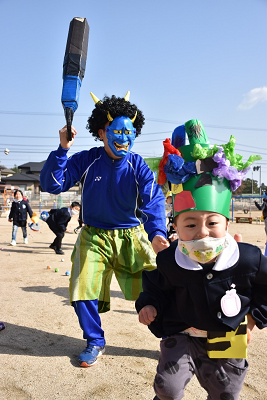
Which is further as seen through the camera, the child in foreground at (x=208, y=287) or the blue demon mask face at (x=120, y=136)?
the blue demon mask face at (x=120, y=136)

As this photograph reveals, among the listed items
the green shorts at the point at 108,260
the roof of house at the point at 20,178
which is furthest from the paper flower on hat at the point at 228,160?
the roof of house at the point at 20,178

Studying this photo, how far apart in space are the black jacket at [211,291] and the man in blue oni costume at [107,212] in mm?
1166

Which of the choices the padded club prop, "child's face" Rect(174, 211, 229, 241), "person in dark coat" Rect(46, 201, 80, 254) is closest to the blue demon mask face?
the padded club prop

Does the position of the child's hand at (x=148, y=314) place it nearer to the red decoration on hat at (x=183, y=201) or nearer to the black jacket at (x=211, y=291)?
the black jacket at (x=211, y=291)

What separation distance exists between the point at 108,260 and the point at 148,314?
1465 millimetres

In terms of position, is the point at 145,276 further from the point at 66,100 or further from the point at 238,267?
the point at 66,100

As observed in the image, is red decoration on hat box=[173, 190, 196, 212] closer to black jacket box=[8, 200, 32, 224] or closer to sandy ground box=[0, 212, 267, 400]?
sandy ground box=[0, 212, 267, 400]

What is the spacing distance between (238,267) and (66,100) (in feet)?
7.01

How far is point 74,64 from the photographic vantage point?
11.5ft

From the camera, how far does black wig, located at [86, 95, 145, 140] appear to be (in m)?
3.79

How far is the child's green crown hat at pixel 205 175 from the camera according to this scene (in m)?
2.20

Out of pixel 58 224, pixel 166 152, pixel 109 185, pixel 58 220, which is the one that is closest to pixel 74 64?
pixel 109 185

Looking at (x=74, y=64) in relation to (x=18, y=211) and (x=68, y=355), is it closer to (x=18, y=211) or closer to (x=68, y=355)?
(x=68, y=355)

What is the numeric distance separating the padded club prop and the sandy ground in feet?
6.46
